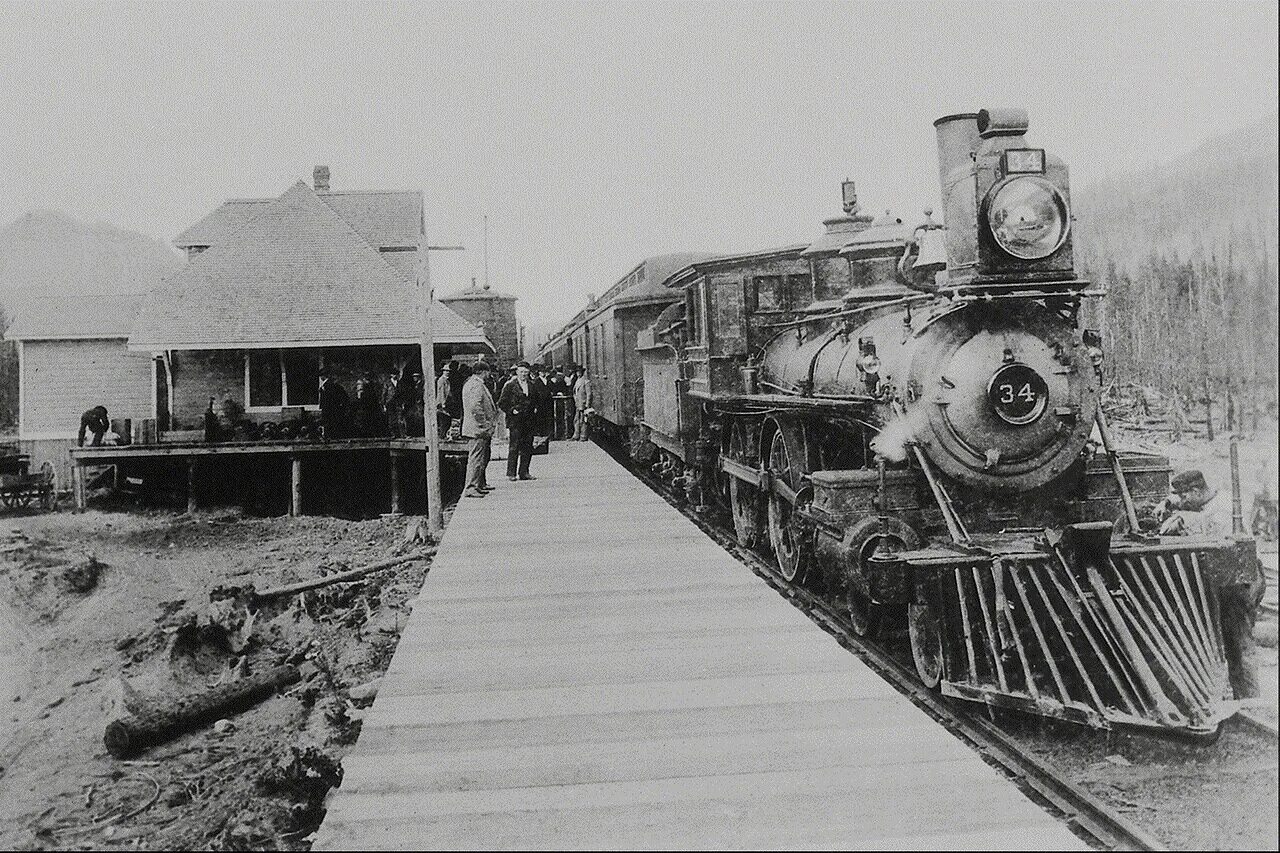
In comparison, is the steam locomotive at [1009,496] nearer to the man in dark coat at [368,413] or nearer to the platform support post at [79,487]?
the man in dark coat at [368,413]

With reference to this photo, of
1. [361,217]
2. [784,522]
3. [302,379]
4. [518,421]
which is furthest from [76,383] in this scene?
[784,522]

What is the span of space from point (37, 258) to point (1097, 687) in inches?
1093

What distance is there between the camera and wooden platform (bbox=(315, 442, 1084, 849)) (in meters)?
2.86

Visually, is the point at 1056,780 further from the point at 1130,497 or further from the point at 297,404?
the point at 297,404

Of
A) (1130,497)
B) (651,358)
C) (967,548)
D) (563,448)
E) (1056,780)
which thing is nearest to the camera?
(1056,780)

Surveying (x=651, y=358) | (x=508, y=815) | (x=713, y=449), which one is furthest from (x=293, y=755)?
(x=651, y=358)

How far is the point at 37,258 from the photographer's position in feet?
83.1

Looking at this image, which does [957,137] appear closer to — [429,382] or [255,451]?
[429,382]

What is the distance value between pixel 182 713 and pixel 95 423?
11311 mm

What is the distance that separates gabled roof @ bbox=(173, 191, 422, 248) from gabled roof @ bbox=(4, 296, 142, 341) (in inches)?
93.0

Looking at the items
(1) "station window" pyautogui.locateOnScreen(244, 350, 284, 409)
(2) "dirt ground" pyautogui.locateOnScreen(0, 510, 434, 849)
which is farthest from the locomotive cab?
(1) "station window" pyautogui.locateOnScreen(244, 350, 284, 409)

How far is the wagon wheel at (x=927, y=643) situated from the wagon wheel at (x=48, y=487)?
1568cm

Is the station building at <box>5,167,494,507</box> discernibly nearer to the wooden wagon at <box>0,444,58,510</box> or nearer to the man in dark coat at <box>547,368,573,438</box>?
the wooden wagon at <box>0,444,58,510</box>

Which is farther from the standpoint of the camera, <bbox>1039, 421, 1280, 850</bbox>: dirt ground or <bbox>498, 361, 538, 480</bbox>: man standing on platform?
<bbox>498, 361, 538, 480</bbox>: man standing on platform
